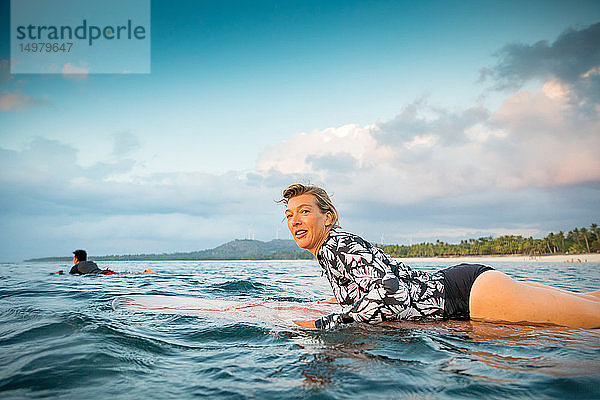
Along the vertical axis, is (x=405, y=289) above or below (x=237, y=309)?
above

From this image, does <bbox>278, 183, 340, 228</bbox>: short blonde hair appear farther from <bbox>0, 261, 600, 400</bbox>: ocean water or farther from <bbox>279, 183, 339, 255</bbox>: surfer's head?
<bbox>0, 261, 600, 400</bbox>: ocean water

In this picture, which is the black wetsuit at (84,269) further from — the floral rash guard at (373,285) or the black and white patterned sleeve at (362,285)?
the black and white patterned sleeve at (362,285)

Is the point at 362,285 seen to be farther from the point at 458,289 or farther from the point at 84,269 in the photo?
the point at 84,269

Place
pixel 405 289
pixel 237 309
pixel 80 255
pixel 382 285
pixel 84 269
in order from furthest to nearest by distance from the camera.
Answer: pixel 80 255 < pixel 84 269 < pixel 237 309 < pixel 405 289 < pixel 382 285

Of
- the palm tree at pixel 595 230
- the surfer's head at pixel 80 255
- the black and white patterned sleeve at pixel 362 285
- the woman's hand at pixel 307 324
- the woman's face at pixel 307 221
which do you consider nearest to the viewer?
the black and white patterned sleeve at pixel 362 285

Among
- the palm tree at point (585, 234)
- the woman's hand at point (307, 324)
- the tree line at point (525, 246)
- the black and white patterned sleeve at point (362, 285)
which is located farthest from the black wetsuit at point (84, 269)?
the palm tree at point (585, 234)

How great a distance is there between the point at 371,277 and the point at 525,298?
1655 mm

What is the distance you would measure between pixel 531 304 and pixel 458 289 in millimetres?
722

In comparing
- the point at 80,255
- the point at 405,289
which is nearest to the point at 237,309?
the point at 405,289

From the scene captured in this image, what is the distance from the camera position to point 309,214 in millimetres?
4406

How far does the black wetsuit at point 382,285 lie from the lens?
3908 mm

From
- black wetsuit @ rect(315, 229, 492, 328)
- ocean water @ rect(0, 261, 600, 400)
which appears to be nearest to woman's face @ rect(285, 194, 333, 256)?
black wetsuit @ rect(315, 229, 492, 328)

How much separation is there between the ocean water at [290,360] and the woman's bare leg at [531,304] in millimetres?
146

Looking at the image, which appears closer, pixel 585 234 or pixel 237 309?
pixel 237 309
